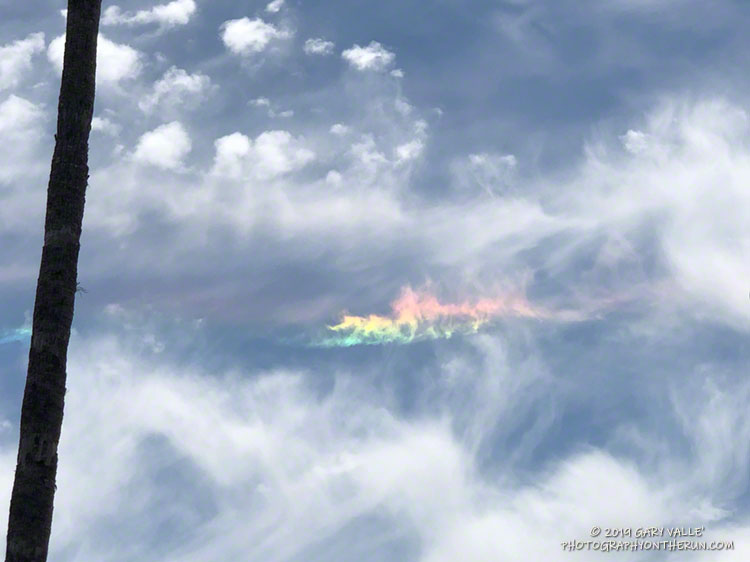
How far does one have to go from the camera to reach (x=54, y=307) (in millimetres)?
12242

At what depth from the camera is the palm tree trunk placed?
37.4 feet

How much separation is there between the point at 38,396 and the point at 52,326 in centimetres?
98

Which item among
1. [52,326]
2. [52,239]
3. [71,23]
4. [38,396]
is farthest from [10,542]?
[71,23]

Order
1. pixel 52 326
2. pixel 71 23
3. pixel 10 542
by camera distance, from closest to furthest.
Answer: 1. pixel 10 542
2. pixel 52 326
3. pixel 71 23

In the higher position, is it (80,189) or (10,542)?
(80,189)

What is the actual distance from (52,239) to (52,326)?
1.34 m

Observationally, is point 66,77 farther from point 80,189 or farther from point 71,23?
point 80,189

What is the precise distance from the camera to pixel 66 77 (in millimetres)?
13812

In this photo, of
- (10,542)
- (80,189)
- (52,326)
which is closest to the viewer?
(10,542)

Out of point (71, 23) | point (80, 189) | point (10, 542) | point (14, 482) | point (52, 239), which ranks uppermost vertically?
point (71, 23)

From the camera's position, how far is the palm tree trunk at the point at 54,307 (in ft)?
37.4

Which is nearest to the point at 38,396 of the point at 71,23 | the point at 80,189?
the point at 80,189

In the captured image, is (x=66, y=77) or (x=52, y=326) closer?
(x=52, y=326)

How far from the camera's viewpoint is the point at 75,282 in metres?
12.6
